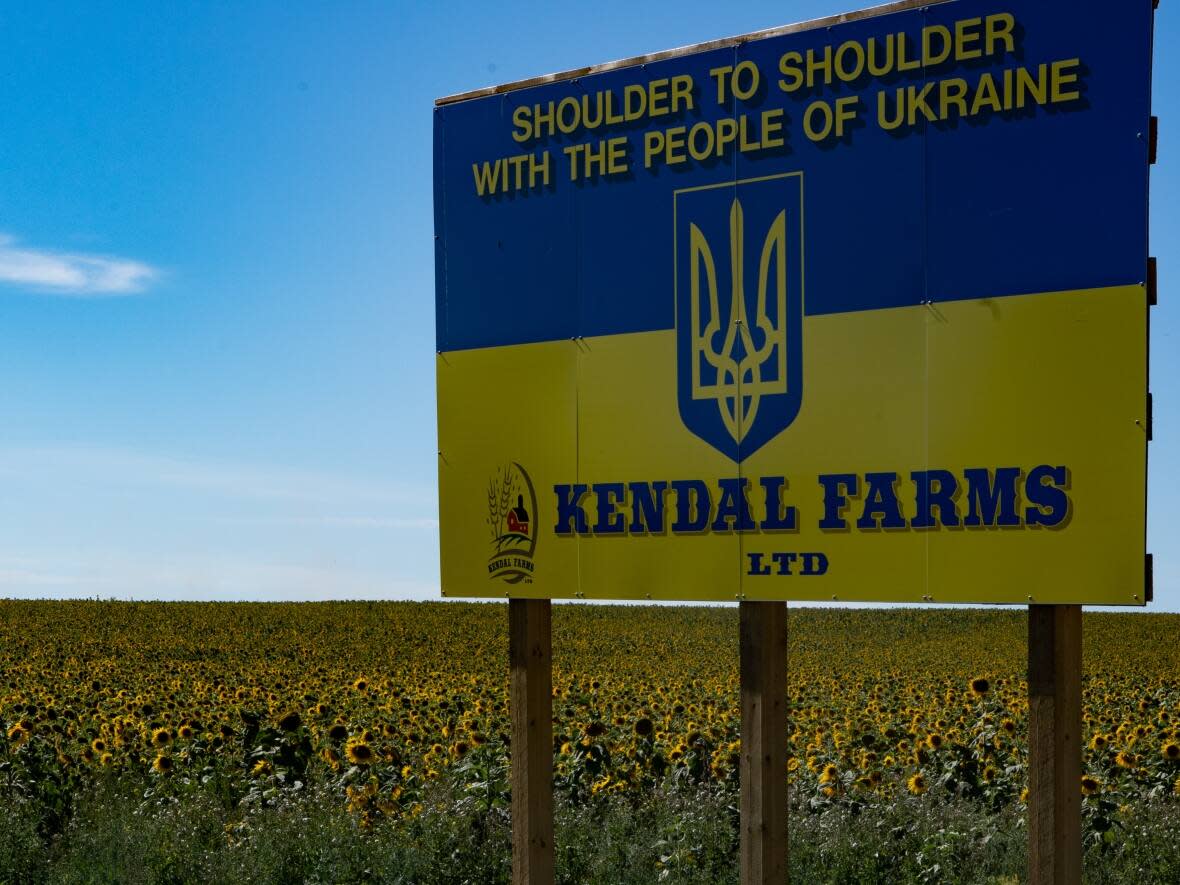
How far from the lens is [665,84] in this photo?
6406 mm

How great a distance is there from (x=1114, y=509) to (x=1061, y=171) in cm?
139

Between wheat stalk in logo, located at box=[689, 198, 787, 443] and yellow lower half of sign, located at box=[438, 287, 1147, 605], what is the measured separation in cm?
14

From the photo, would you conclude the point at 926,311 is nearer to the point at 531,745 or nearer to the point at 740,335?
the point at 740,335

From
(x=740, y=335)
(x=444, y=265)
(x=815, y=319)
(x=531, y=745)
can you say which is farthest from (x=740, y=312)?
(x=531, y=745)

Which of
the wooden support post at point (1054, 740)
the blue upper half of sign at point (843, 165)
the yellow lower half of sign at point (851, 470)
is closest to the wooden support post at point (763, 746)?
the yellow lower half of sign at point (851, 470)

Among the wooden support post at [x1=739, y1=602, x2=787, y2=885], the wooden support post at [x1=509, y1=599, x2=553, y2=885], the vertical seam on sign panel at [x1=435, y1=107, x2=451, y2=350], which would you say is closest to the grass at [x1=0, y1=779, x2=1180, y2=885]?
the wooden support post at [x1=509, y1=599, x2=553, y2=885]

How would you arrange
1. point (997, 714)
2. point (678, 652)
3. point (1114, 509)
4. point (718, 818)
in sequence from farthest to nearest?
point (678, 652), point (997, 714), point (718, 818), point (1114, 509)

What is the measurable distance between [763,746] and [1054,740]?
1.27 metres

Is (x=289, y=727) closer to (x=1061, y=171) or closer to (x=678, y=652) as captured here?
(x=1061, y=171)

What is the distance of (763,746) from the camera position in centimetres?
611

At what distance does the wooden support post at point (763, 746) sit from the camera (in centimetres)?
611

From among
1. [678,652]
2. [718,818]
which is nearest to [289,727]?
[718,818]

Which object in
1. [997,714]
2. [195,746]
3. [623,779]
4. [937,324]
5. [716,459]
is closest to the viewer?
[937,324]

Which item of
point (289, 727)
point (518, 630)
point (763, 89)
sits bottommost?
point (289, 727)
